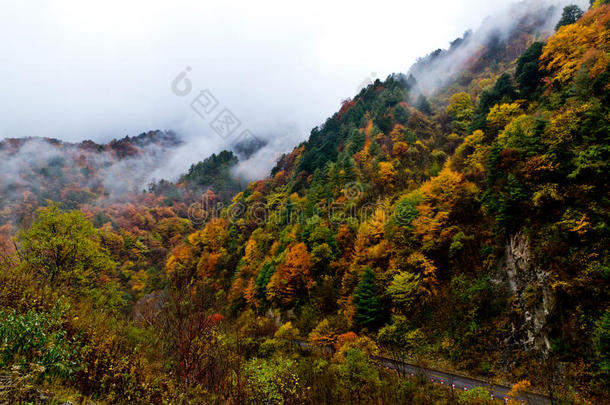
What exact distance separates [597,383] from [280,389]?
13824 mm

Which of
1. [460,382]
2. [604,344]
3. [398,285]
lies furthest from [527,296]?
[398,285]

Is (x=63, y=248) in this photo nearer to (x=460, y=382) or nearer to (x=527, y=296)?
(x=460, y=382)

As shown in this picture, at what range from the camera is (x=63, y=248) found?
17.0 meters

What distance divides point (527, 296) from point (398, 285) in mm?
8296

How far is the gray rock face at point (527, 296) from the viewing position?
13.9 meters

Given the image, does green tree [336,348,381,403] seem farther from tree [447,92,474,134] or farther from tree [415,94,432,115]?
tree [415,94,432,115]

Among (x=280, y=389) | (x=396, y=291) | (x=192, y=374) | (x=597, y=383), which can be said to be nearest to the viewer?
(x=192, y=374)

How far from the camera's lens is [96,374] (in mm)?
6938

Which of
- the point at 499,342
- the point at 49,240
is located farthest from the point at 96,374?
the point at 499,342

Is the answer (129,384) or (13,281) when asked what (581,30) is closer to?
(129,384)

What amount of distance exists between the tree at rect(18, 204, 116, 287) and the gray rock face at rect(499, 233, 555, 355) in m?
27.2

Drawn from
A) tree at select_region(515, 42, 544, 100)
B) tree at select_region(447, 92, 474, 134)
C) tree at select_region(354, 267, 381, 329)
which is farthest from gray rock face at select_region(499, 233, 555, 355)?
tree at select_region(447, 92, 474, 134)

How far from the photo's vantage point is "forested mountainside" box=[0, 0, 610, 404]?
8375 millimetres

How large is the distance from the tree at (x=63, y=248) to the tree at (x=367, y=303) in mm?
20024
